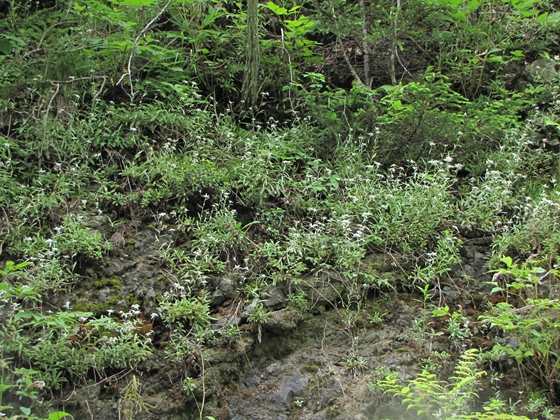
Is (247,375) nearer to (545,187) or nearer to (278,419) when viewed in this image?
(278,419)

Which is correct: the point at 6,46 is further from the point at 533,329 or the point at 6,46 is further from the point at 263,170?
the point at 533,329

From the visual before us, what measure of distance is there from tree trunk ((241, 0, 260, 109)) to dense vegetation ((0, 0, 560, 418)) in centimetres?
4

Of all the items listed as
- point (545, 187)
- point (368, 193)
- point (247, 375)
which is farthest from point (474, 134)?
point (247, 375)

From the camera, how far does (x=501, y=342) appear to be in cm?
420

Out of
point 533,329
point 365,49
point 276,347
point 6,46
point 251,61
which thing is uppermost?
point 365,49

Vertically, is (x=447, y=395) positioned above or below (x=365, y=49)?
below

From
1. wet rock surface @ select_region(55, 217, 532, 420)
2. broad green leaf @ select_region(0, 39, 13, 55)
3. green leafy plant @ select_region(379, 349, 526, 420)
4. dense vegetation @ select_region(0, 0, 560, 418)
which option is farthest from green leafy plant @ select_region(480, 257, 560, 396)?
broad green leaf @ select_region(0, 39, 13, 55)

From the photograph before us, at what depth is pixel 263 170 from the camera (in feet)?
17.9

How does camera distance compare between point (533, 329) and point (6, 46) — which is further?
point (6, 46)

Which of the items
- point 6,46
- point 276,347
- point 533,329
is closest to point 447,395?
point 533,329

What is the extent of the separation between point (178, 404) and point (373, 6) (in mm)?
5522

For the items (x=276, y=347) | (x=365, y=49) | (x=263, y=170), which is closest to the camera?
(x=276, y=347)

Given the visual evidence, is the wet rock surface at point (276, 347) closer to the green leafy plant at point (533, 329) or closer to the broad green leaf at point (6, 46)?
the green leafy plant at point (533, 329)

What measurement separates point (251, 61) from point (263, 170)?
1.72 meters
